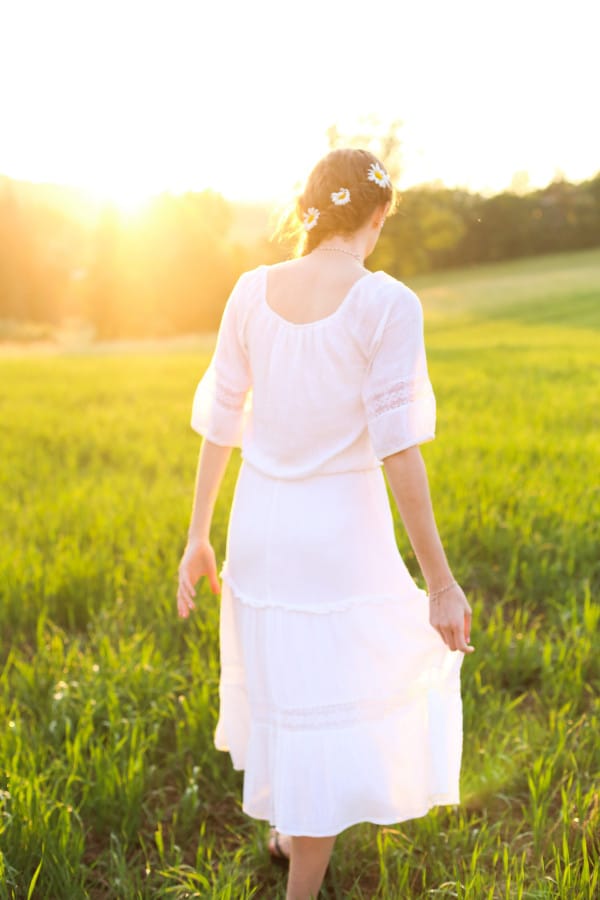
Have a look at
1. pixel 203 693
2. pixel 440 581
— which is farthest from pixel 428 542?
pixel 203 693

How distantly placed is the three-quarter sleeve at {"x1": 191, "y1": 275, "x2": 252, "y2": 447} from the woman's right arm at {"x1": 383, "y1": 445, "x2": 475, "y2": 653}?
53cm

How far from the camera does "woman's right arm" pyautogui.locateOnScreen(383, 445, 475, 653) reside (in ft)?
6.47

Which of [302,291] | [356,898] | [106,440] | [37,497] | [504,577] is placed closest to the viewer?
[302,291]

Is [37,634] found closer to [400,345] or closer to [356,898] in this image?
[356,898]

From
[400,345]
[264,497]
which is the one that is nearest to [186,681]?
[264,497]

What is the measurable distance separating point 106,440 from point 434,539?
660 cm

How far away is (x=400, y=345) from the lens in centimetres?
195

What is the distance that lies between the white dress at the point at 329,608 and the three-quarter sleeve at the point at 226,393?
0.16ft

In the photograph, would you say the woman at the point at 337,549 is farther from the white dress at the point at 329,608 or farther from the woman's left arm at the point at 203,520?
the woman's left arm at the point at 203,520

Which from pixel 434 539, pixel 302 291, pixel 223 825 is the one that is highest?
pixel 302 291

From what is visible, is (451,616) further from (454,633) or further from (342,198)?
(342,198)

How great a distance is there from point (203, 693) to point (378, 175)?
1976 mm

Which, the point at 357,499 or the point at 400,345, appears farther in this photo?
the point at 357,499

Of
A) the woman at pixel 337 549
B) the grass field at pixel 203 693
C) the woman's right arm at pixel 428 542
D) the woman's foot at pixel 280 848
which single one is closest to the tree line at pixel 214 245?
the grass field at pixel 203 693
